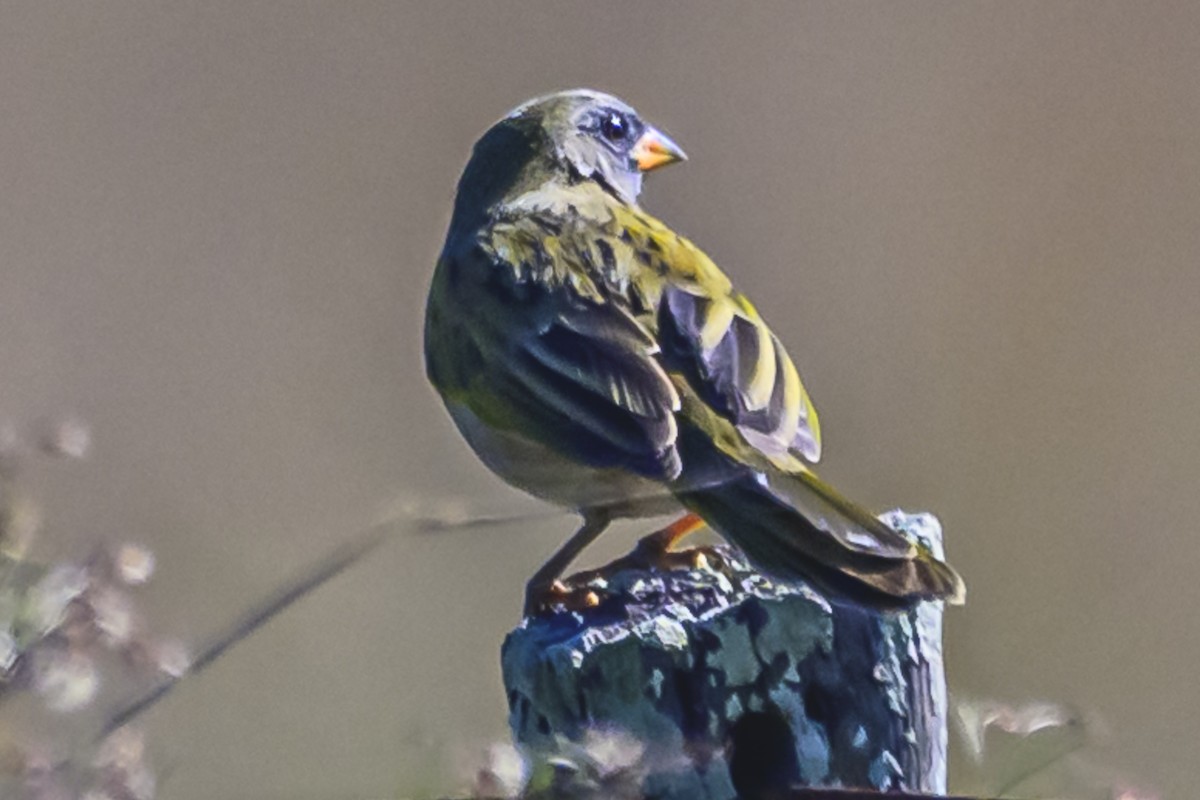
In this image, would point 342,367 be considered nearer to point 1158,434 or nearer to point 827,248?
point 827,248

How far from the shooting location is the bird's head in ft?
16.7

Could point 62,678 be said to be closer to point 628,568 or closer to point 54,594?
point 54,594

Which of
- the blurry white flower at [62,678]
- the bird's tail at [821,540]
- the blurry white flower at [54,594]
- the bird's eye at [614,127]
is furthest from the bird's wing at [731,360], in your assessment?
the blurry white flower at [62,678]

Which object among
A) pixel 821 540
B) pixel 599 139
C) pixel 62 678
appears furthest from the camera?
pixel 599 139

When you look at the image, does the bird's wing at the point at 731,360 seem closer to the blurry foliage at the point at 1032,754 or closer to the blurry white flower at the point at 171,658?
the blurry foliage at the point at 1032,754

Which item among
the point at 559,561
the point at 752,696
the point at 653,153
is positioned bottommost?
the point at 559,561

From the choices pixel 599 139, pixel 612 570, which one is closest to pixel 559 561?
pixel 612 570

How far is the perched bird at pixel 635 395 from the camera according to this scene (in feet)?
9.86

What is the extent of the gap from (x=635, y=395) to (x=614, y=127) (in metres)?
1.72

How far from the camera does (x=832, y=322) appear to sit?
567 cm

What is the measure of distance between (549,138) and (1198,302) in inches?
78.4

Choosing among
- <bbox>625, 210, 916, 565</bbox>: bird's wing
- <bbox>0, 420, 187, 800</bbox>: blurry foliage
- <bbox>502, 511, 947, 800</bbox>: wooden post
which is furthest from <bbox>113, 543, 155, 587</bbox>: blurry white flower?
<bbox>625, 210, 916, 565</bbox>: bird's wing

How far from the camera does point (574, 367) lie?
3758 mm

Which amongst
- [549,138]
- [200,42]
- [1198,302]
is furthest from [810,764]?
[200,42]
